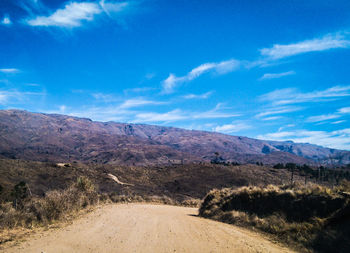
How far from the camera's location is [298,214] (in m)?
10.2

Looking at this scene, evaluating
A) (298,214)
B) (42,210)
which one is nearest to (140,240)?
(42,210)

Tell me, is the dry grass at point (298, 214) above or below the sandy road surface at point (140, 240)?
above

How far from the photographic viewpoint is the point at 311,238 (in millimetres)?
8195

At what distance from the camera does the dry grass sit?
310 inches

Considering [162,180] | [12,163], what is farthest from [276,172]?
[12,163]

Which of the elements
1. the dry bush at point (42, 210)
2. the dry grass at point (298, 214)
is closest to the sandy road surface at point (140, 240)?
the dry grass at point (298, 214)

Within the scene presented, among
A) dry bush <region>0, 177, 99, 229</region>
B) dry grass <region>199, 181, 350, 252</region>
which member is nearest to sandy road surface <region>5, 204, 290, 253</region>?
dry grass <region>199, 181, 350, 252</region>

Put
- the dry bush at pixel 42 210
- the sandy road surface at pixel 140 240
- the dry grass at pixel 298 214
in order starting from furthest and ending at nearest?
1. the dry bush at pixel 42 210
2. the dry grass at pixel 298 214
3. the sandy road surface at pixel 140 240

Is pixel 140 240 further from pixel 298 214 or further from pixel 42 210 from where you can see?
pixel 298 214

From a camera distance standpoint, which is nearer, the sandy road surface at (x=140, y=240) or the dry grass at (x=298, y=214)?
the sandy road surface at (x=140, y=240)

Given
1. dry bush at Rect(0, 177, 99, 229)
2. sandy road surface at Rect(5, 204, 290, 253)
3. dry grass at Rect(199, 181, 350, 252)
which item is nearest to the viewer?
sandy road surface at Rect(5, 204, 290, 253)

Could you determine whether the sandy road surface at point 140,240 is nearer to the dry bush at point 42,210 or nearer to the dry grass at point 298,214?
the dry grass at point 298,214

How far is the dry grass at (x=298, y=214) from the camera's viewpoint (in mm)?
7871

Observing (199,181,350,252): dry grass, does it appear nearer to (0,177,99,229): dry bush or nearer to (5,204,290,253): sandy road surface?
(5,204,290,253): sandy road surface
